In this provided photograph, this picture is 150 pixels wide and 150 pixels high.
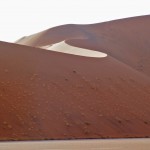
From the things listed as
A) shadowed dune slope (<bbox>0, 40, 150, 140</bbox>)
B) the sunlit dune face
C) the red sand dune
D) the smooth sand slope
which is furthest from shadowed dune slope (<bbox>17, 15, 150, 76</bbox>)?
the smooth sand slope

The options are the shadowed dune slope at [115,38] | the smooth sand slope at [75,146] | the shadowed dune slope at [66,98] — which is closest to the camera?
the smooth sand slope at [75,146]

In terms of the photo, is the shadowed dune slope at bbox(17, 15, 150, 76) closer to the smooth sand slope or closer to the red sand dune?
the red sand dune

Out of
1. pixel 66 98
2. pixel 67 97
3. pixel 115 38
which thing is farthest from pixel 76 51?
pixel 66 98

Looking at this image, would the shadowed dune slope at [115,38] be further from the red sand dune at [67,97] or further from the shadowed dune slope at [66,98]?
the shadowed dune slope at [66,98]

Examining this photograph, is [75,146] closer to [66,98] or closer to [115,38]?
[66,98]

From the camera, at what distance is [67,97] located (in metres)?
44.3

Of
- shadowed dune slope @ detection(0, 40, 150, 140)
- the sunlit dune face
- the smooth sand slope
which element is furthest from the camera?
the sunlit dune face

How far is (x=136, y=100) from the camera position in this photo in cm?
4981

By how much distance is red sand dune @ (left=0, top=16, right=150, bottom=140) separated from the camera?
126 ft

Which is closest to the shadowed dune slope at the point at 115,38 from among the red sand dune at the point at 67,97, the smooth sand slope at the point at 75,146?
the red sand dune at the point at 67,97

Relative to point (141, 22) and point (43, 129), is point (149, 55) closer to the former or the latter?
point (141, 22)

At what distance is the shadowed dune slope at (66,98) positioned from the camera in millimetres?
38250

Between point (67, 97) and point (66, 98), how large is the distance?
329mm

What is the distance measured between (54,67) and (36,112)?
11375 mm
